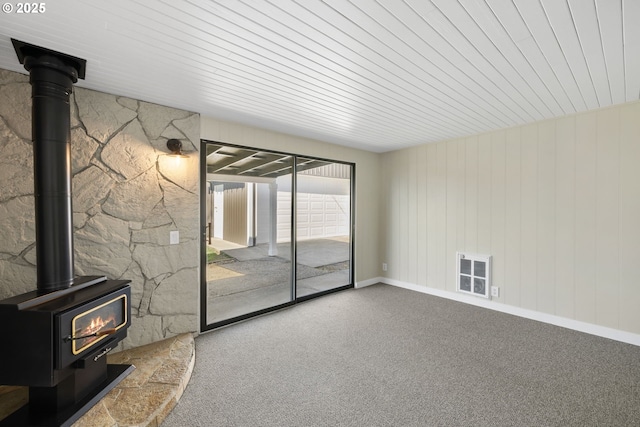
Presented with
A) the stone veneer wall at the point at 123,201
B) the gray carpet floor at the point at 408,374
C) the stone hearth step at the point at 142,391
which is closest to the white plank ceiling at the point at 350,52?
the stone veneer wall at the point at 123,201

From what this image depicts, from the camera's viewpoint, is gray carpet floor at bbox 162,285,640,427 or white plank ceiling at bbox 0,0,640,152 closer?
white plank ceiling at bbox 0,0,640,152

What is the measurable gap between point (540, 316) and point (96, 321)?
4.71 meters

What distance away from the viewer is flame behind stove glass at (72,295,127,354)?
6.02 feet

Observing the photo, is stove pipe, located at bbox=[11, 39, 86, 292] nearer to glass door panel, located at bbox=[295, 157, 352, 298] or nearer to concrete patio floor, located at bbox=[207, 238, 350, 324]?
concrete patio floor, located at bbox=[207, 238, 350, 324]

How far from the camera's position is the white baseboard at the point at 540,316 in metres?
3.12

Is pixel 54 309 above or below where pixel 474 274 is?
above

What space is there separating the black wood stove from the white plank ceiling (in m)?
0.31

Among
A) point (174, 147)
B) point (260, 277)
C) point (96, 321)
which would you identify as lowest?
point (260, 277)

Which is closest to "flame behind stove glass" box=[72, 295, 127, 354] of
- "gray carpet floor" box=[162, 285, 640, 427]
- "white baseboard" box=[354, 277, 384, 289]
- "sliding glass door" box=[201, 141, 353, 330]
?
"gray carpet floor" box=[162, 285, 640, 427]

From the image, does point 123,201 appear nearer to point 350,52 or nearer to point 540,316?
point 350,52

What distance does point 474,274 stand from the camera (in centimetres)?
428

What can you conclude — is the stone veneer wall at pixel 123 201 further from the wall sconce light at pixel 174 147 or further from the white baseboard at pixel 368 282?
the white baseboard at pixel 368 282

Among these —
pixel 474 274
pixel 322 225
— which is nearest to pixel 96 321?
pixel 322 225

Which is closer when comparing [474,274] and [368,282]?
[474,274]
